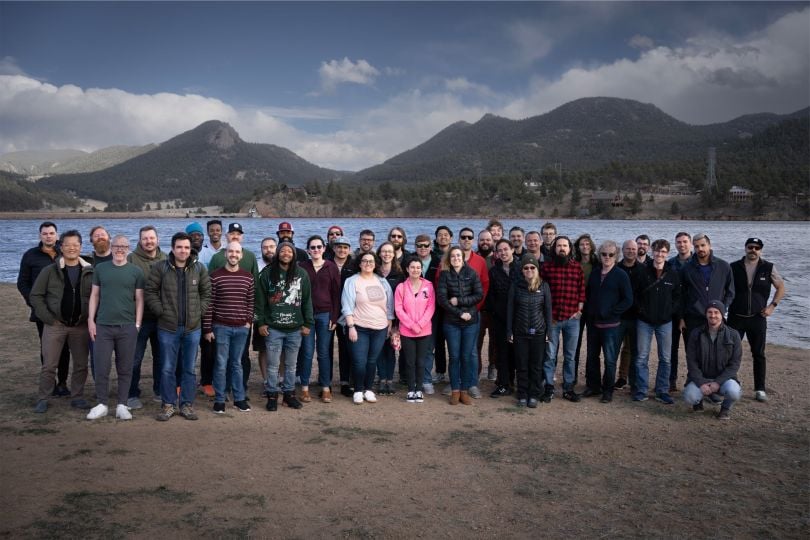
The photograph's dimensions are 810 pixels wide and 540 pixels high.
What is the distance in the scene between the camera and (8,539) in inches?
151

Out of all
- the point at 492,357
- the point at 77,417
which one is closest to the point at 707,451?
the point at 492,357

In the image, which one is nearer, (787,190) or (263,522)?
(263,522)

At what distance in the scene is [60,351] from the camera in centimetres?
637

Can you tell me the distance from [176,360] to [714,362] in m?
6.14

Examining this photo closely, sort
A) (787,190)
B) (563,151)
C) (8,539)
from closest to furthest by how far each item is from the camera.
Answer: (8,539), (787,190), (563,151)

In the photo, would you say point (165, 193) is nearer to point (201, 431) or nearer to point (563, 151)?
point (563, 151)

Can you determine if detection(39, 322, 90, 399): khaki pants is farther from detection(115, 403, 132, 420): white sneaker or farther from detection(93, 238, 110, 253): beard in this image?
detection(93, 238, 110, 253): beard

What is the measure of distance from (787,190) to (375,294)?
4783 inches

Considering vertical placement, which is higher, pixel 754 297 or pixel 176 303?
pixel 176 303

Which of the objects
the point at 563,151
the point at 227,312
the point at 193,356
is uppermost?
the point at 563,151

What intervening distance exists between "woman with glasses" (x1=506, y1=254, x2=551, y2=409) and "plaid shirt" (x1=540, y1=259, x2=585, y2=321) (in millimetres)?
215

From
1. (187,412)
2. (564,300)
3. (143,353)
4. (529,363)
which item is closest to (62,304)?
(143,353)

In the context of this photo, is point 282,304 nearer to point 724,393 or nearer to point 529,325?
point 529,325

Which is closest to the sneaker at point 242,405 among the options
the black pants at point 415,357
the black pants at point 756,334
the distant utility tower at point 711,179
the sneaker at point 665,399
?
the black pants at point 415,357
